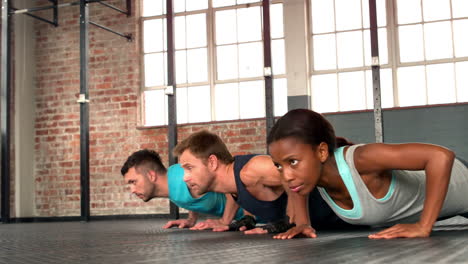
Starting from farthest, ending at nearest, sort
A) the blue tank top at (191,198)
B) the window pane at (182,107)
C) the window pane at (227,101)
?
1. the window pane at (182,107)
2. the window pane at (227,101)
3. the blue tank top at (191,198)

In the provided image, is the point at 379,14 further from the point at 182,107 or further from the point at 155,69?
the point at 155,69

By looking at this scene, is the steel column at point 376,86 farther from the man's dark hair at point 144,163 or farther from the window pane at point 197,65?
the window pane at point 197,65

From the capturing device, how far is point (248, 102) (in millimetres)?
6312

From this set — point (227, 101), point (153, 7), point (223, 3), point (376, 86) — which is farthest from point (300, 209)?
point (153, 7)

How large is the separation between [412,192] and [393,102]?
3.73m

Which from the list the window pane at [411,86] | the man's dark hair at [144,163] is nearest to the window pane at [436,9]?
the window pane at [411,86]

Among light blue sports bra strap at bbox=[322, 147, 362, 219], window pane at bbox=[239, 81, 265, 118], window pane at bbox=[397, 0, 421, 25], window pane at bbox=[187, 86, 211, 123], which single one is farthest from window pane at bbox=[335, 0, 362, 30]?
light blue sports bra strap at bbox=[322, 147, 362, 219]

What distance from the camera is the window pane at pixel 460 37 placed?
224 inches

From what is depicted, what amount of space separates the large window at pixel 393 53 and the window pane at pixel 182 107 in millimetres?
1427

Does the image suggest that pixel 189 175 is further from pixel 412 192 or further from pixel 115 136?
pixel 115 136

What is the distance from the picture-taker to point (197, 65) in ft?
21.6

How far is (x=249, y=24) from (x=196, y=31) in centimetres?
61

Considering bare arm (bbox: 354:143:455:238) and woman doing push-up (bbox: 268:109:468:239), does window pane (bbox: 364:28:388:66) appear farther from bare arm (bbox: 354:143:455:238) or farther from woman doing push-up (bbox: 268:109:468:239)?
bare arm (bbox: 354:143:455:238)

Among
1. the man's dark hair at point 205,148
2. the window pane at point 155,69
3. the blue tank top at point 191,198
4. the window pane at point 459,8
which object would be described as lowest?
the blue tank top at point 191,198
